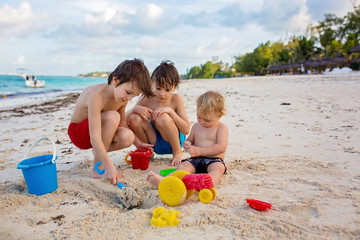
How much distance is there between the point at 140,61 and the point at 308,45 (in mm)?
43943

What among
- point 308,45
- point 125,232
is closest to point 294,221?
point 125,232

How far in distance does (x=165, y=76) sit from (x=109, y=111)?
74 centimetres

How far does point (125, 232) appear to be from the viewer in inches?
60.7

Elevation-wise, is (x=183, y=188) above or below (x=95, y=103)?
below

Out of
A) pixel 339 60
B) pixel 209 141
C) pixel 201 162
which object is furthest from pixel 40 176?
pixel 339 60

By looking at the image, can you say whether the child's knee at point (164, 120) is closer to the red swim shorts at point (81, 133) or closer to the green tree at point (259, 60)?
the red swim shorts at point (81, 133)

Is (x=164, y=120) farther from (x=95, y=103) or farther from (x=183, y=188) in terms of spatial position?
(x=183, y=188)

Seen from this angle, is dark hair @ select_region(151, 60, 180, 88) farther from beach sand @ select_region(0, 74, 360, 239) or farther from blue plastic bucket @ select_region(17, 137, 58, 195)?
blue plastic bucket @ select_region(17, 137, 58, 195)

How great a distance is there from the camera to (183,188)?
1.85 meters

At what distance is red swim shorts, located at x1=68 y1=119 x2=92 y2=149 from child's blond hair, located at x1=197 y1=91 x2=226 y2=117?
1.24m

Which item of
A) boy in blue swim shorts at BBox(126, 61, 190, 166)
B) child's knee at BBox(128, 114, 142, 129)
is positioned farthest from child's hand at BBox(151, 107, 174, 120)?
child's knee at BBox(128, 114, 142, 129)

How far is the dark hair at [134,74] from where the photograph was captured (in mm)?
2422

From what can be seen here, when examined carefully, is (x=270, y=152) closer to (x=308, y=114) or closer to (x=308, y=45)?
(x=308, y=114)

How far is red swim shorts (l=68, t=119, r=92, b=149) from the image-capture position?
272 centimetres
